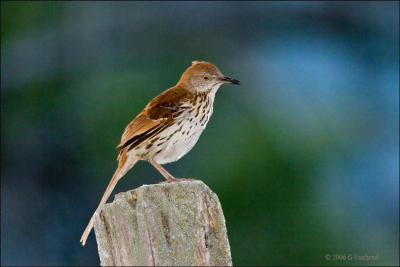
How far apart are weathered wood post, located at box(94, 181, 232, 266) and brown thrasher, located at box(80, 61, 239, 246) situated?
162 centimetres

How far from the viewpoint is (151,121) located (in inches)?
174

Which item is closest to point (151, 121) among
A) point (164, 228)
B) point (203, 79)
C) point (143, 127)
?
point (143, 127)

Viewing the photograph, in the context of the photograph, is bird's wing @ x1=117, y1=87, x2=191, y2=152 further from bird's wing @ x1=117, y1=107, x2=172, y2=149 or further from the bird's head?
the bird's head

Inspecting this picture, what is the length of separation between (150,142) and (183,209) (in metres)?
2.04

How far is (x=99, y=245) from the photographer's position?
252 cm

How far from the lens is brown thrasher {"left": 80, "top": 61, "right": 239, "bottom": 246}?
14.4ft

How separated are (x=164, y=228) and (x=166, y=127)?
2115 millimetres

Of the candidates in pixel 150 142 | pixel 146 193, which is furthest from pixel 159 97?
pixel 146 193

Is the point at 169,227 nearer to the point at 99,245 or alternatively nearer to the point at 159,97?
the point at 99,245

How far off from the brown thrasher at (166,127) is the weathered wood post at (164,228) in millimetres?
1618

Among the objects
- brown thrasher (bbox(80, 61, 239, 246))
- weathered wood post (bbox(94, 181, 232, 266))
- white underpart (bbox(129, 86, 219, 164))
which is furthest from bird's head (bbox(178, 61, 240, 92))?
weathered wood post (bbox(94, 181, 232, 266))

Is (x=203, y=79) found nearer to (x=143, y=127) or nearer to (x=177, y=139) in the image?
(x=177, y=139)

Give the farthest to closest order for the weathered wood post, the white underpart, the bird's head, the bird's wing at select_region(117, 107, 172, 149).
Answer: the bird's head, the white underpart, the bird's wing at select_region(117, 107, 172, 149), the weathered wood post

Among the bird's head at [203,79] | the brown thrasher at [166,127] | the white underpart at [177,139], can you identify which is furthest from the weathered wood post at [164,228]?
the bird's head at [203,79]
